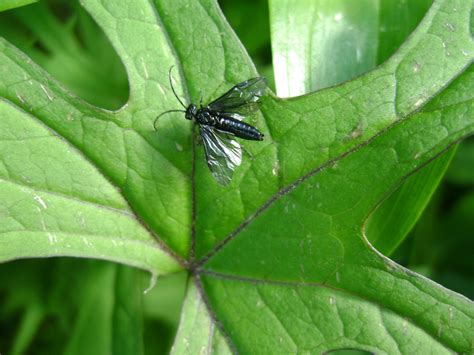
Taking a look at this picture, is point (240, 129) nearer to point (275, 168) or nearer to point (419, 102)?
point (275, 168)

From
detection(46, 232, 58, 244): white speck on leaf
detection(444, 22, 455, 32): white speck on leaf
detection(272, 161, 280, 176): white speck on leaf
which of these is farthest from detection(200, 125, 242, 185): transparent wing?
detection(444, 22, 455, 32): white speck on leaf

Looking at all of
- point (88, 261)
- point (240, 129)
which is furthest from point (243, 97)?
point (88, 261)

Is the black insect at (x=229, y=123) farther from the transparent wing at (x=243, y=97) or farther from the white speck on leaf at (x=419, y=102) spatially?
the white speck on leaf at (x=419, y=102)

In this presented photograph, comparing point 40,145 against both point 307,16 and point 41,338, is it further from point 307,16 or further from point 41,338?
point 41,338

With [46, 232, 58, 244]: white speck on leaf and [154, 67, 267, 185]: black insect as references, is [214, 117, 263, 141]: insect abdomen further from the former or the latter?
[46, 232, 58, 244]: white speck on leaf

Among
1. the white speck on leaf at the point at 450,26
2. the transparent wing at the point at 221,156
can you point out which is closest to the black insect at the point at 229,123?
the transparent wing at the point at 221,156

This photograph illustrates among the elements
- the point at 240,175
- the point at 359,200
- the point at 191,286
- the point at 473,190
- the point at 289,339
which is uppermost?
the point at 473,190

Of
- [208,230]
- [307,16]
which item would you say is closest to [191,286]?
[208,230]
